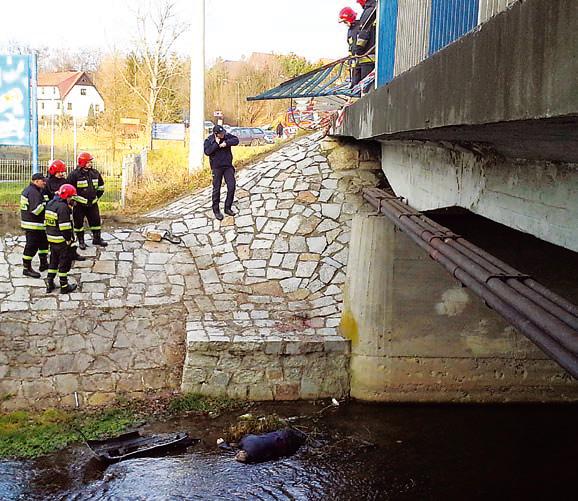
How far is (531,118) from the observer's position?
2.86m

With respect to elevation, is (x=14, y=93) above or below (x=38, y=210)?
above

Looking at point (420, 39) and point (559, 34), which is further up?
point (420, 39)

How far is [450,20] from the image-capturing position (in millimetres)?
5012

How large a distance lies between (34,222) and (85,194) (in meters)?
1.15

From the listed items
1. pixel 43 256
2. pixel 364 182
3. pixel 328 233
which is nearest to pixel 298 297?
pixel 328 233

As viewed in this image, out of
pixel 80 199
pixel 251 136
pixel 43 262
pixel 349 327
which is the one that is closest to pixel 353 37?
pixel 349 327

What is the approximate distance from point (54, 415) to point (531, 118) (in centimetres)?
949

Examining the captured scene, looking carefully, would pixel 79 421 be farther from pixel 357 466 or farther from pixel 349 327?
pixel 349 327

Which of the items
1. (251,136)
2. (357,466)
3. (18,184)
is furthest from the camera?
(251,136)

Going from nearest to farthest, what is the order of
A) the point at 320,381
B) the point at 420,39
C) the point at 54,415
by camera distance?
the point at 420,39 < the point at 54,415 < the point at 320,381

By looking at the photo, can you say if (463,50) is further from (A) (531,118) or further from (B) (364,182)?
(B) (364,182)

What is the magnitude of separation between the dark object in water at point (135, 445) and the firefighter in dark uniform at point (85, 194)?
4388mm

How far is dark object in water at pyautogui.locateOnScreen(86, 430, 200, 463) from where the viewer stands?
9.60m

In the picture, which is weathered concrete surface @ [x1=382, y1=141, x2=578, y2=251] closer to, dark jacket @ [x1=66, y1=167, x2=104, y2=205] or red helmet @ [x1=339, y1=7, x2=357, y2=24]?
red helmet @ [x1=339, y1=7, x2=357, y2=24]
